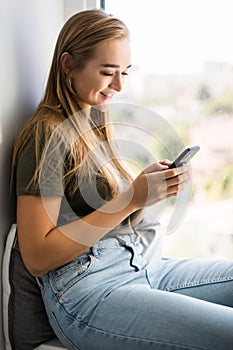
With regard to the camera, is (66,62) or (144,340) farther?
(66,62)

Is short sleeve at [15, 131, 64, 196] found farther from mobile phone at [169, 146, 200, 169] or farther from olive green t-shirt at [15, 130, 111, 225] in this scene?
mobile phone at [169, 146, 200, 169]

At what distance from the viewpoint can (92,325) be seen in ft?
3.63

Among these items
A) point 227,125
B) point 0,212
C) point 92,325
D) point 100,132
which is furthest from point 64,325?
point 227,125

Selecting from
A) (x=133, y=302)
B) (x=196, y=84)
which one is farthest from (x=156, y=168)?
(x=196, y=84)

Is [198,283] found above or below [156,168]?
below

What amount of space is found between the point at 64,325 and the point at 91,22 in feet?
2.28

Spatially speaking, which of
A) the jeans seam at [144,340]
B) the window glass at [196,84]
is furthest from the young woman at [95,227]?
the window glass at [196,84]

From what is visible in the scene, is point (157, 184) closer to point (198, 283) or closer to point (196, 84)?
point (198, 283)

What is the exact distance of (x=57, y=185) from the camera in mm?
1154

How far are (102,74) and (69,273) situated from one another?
473 mm

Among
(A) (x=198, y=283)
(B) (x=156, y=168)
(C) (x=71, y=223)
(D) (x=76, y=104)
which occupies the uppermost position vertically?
(D) (x=76, y=104)

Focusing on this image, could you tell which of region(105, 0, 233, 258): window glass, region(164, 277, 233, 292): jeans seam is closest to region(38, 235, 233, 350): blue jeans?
region(164, 277, 233, 292): jeans seam

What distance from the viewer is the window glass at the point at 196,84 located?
5.24ft

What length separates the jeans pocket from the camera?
1162mm
